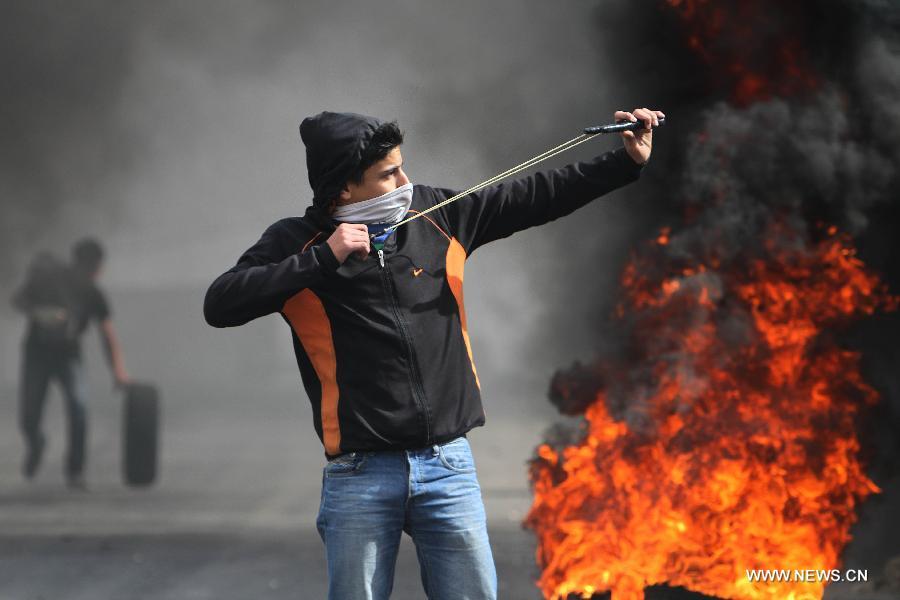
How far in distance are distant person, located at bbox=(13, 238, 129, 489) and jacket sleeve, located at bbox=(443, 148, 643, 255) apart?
4.12 metres

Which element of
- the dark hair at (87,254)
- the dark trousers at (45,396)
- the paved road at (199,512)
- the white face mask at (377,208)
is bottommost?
the paved road at (199,512)

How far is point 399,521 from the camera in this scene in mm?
2613

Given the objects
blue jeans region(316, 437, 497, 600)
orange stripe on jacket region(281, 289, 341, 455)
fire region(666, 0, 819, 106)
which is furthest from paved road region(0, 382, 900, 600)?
orange stripe on jacket region(281, 289, 341, 455)

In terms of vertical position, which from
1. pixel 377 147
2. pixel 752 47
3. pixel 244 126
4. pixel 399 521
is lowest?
pixel 399 521

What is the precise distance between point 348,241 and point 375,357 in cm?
29

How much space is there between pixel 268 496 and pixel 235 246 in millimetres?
1489

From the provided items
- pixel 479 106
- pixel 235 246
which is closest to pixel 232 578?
pixel 235 246

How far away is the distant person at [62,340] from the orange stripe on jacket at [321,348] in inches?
162

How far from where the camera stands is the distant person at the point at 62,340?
6.39 meters

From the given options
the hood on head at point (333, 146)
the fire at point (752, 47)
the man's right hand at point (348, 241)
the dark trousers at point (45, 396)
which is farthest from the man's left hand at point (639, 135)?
the dark trousers at point (45, 396)

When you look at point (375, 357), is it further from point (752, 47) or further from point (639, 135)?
point (752, 47)

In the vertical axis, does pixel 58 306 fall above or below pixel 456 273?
above

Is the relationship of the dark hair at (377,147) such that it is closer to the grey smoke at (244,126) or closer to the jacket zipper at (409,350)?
the jacket zipper at (409,350)

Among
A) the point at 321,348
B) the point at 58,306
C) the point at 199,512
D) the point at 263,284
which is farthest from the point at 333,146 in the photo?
the point at 58,306
